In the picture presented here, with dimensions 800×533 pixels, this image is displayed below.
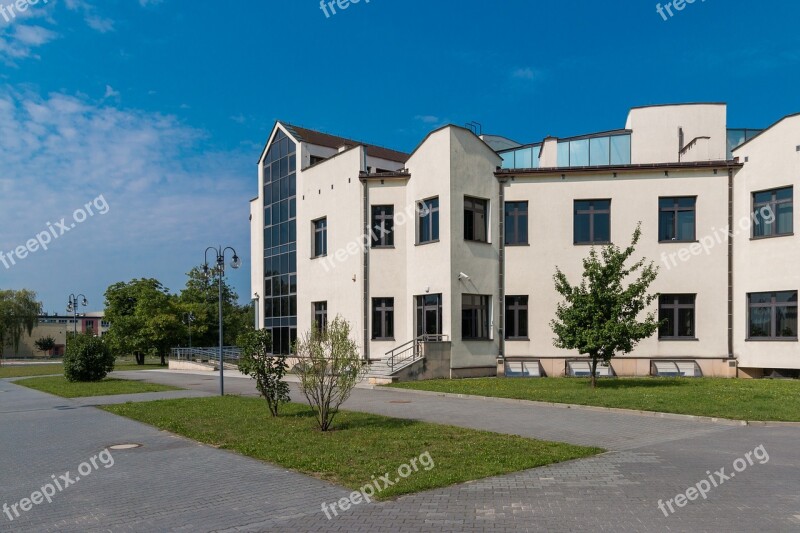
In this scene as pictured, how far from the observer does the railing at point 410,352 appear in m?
25.1

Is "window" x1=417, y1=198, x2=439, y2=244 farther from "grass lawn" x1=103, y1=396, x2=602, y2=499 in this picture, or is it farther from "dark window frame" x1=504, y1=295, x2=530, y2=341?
"grass lawn" x1=103, y1=396, x2=602, y2=499

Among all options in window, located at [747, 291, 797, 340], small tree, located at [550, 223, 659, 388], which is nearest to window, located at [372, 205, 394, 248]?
small tree, located at [550, 223, 659, 388]

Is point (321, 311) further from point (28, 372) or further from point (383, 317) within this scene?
point (28, 372)

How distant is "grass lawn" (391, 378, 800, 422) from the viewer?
14555 millimetres

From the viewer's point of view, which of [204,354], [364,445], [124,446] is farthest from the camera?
[204,354]

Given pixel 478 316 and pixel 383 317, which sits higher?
pixel 478 316

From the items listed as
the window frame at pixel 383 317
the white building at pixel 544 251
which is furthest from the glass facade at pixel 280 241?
the window frame at pixel 383 317

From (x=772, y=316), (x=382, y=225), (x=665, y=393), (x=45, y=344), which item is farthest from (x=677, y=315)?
(x=45, y=344)

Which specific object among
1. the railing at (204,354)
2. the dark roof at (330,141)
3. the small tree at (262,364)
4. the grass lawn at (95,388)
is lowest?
the railing at (204,354)

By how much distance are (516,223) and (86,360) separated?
21.5 meters

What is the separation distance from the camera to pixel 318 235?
33125 mm

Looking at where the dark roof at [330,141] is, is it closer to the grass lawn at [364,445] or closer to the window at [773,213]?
the window at [773,213]

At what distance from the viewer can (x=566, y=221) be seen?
89.5 feet

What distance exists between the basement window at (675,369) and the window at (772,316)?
2.57 meters
